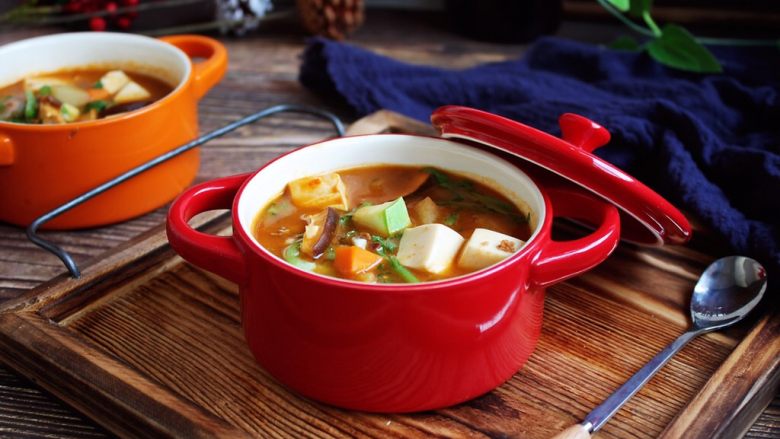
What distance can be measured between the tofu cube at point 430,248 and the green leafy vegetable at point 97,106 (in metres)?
0.98

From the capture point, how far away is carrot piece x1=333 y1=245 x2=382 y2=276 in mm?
1300

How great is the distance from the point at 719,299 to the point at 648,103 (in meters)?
0.63

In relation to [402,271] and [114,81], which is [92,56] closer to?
[114,81]

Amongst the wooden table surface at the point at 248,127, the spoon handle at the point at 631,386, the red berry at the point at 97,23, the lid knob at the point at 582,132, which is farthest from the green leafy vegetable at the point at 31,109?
the spoon handle at the point at 631,386

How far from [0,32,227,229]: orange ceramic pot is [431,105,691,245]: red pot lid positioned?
2.28ft

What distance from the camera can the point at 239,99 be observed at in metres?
2.57

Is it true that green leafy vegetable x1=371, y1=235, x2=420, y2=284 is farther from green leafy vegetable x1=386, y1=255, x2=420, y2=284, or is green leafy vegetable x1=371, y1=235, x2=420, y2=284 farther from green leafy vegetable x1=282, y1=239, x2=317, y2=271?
green leafy vegetable x1=282, y1=239, x2=317, y2=271

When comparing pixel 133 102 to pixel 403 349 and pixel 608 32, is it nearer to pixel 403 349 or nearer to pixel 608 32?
pixel 403 349

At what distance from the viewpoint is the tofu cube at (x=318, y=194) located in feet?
4.92

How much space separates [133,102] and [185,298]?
66 cm

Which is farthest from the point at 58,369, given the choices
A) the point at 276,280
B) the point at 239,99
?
the point at 239,99

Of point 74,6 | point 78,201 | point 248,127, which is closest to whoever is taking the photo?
point 78,201

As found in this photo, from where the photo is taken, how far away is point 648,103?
1997 mm

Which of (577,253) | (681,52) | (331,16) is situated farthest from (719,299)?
(331,16)
